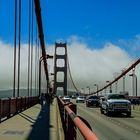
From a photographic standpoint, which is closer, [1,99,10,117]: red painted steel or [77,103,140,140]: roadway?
[77,103,140,140]: roadway

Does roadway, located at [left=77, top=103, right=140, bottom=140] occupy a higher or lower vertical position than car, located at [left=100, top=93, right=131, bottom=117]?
lower

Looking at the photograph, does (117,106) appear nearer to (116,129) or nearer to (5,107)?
(5,107)

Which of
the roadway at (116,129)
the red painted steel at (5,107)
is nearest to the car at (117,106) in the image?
the roadway at (116,129)

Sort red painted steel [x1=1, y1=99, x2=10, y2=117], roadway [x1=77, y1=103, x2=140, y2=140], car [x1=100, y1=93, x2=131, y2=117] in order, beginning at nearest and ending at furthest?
roadway [x1=77, y1=103, x2=140, y2=140] → red painted steel [x1=1, y1=99, x2=10, y2=117] → car [x1=100, y1=93, x2=131, y2=117]

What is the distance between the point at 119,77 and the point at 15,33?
295 feet

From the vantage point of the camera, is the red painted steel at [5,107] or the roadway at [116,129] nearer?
the roadway at [116,129]

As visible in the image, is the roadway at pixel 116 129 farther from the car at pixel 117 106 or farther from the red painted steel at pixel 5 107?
the car at pixel 117 106

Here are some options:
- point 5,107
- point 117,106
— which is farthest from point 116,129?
point 117,106

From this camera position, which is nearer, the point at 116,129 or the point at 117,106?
the point at 116,129

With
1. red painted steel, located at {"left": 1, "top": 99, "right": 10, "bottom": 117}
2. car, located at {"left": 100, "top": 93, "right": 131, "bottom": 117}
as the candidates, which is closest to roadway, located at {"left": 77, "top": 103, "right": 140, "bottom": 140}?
red painted steel, located at {"left": 1, "top": 99, "right": 10, "bottom": 117}

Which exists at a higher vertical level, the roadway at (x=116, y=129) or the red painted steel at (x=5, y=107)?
the red painted steel at (x=5, y=107)

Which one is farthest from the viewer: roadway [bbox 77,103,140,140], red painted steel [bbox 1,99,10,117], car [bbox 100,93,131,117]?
car [bbox 100,93,131,117]

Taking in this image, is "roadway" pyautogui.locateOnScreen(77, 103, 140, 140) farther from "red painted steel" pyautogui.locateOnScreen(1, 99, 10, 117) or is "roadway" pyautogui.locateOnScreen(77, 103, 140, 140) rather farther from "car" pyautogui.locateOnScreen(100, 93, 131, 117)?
"car" pyautogui.locateOnScreen(100, 93, 131, 117)

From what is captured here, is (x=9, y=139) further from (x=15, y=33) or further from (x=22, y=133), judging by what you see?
(x=15, y=33)
